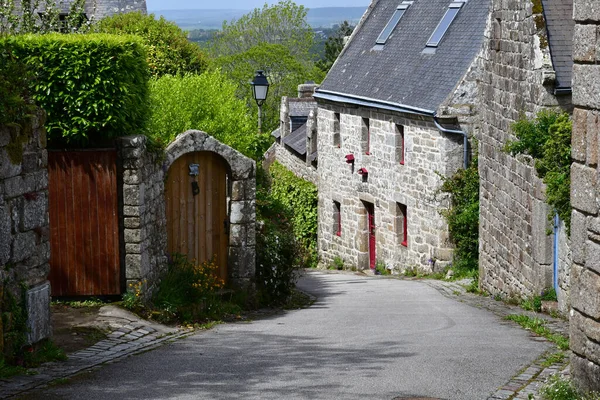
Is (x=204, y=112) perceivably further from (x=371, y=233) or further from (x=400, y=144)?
(x=371, y=233)

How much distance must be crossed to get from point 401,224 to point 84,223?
13825 mm

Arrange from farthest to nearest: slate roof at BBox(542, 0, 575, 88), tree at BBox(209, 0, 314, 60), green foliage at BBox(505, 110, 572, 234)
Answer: tree at BBox(209, 0, 314, 60) → slate roof at BBox(542, 0, 575, 88) → green foliage at BBox(505, 110, 572, 234)

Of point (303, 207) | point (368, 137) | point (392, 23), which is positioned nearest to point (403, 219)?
point (368, 137)

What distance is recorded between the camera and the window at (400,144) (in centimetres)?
2381

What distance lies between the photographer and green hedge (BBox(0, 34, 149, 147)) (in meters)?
10.8

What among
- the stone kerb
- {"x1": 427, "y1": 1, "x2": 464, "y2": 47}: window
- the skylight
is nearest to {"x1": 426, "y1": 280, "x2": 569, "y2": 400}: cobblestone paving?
the stone kerb

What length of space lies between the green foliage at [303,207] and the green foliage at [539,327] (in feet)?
54.2

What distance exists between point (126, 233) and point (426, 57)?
14473mm

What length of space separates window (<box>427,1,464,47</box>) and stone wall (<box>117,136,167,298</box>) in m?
13.8

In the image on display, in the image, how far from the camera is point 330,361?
30.1 feet

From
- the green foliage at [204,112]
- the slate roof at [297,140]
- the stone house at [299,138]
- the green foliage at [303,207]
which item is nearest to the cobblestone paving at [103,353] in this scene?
the green foliage at [204,112]

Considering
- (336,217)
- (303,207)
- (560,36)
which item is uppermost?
(560,36)

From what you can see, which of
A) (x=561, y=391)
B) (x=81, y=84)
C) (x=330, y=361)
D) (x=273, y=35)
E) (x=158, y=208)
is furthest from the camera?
(x=273, y=35)

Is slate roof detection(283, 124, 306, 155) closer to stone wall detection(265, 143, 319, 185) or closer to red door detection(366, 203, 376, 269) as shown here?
stone wall detection(265, 143, 319, 185)
